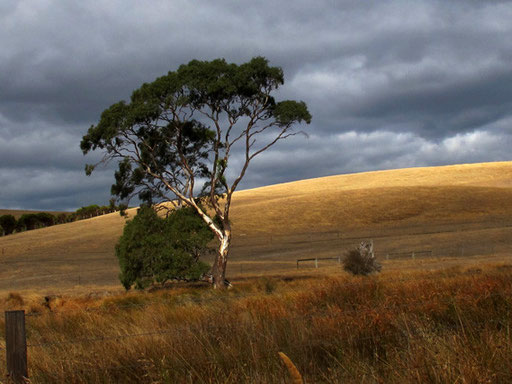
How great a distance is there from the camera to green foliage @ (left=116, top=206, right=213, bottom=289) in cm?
A: 3183

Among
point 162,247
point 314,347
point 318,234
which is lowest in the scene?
point 318,234

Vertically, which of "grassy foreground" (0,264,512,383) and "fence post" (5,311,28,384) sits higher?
"fence post" (5,311,28,384)

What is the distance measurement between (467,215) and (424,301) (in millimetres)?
73440

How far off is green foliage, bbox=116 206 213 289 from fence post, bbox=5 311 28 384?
25.8 meters

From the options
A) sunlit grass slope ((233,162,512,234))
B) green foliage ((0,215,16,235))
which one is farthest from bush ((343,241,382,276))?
green foliage ((0,215,16,235))

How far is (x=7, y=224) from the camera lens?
5034 inches

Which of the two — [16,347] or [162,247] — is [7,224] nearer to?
[162,247]

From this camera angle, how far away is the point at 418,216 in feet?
258

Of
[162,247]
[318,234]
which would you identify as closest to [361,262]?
[162,247]

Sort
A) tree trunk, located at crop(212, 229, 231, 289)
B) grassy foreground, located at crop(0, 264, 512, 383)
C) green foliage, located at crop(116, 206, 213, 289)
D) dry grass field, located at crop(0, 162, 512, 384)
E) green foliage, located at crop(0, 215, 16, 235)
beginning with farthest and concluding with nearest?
green foliage, located at crop(0, 215, 16, 235) < green foliage, located at crop(116, 206, 213, 289) < tree trunk, located at crop(212, 229, 231, 289) < dry grass field, located at crop(0, 162, 512, 384) < grassy foreground, located at crop(0, 264, 512, 383)

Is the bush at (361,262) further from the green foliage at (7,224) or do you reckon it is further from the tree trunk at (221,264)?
the green foliage at (7,224)

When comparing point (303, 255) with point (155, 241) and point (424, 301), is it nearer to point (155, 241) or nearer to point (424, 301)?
point (155, 241)

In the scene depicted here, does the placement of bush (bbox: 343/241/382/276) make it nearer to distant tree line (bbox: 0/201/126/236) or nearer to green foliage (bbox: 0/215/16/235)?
distant tree line (bbox: 0/201/126/236)

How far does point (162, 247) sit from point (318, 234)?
143 ft
